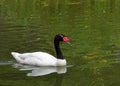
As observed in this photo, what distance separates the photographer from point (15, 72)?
14922 millimetres

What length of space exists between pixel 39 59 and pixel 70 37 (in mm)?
3803

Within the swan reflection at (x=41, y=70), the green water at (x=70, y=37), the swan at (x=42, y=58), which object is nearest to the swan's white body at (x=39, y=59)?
the swan at (x=42, y=58)

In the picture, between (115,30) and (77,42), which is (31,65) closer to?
(77,42)

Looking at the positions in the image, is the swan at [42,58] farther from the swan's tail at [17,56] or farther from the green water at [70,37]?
the green water at [70,37]

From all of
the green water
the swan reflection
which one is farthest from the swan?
the green water

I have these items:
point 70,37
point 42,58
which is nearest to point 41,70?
point 42,58

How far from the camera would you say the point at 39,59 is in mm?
15828

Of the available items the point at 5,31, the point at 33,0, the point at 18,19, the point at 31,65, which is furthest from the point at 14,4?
the point at 31,65

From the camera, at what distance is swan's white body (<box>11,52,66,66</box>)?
15664 millimetres

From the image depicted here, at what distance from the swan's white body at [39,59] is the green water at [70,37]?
26cm

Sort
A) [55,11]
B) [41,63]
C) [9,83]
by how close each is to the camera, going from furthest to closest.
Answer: [55,11]
[41,63]
[9,83]

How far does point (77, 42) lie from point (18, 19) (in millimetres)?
7437

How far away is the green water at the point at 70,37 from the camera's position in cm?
1412

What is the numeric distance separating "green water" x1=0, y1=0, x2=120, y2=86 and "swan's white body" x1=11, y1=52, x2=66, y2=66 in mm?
259
